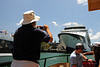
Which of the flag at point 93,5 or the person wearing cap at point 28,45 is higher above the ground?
Result: the flag at point 93,5

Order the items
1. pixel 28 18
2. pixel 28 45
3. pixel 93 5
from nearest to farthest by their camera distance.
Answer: pixel 28 45
pixel 28 18
pixel 93 5

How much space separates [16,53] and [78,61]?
1611 mm

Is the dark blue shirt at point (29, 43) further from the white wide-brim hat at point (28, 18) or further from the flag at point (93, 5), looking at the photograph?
the flag at point (93, 5)

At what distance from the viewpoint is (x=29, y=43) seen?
1462 mm

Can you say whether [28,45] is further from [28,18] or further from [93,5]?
[93,5]

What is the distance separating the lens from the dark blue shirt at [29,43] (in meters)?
1.44

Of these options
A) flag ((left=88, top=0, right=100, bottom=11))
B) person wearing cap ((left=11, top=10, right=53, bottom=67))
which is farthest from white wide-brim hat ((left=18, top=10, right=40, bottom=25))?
flag ((left=88, top=0, right=100, bottom=11))

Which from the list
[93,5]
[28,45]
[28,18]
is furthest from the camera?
[93,5]

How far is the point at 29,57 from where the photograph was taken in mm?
1429

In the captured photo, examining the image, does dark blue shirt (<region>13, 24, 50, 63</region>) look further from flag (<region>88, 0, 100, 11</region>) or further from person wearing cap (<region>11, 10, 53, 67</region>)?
flag (<region>88, 0, 100, 11</region>)

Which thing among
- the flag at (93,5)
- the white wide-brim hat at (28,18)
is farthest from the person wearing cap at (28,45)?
the flag at (93,5)

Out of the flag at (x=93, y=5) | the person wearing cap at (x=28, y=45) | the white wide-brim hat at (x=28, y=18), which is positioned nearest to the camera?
the person wearing cap at (x=28, y=45)

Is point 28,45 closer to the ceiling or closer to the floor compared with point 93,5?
closer to the floor

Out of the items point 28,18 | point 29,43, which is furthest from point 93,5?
point 29,43
